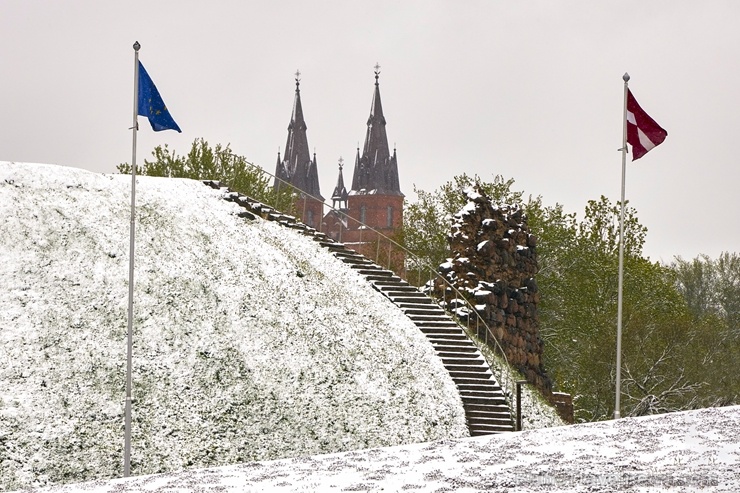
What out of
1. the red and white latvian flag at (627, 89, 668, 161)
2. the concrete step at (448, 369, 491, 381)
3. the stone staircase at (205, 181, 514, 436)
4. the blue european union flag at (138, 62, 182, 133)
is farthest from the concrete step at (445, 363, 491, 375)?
the blue european union flag at (138, 62, 182, 133)

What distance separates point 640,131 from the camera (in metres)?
29.0

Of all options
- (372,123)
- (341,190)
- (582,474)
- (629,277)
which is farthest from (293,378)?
(341,190)

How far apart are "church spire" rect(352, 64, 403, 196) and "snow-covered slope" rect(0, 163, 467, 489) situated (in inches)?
3955

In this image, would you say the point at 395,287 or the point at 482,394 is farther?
the point at 395,287

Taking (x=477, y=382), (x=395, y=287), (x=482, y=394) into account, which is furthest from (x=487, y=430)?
(x=395, y=287)

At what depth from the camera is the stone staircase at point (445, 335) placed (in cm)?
3244

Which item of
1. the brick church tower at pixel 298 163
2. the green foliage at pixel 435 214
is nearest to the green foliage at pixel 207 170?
the green foliage at pixel 435 214

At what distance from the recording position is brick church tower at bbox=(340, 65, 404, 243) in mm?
141163

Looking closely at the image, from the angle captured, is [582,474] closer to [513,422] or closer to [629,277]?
[513,422]

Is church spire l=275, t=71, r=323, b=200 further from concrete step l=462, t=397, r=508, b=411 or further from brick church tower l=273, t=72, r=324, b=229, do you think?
concrete step l=462, t=397, r=508, b=411

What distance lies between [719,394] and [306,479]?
35668 millimetres

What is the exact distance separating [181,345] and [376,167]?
372ft

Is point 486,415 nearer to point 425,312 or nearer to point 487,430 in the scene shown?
point 487,430

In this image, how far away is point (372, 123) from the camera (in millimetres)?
138000
